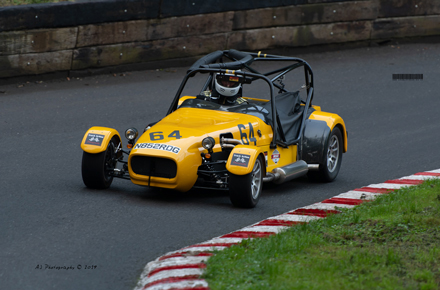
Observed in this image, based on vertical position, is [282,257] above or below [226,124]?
below

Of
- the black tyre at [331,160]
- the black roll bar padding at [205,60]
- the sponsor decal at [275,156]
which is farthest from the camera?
the black tyre at [331,160]

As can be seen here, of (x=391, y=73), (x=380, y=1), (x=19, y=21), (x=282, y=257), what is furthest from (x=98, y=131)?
(x=380, y=1)

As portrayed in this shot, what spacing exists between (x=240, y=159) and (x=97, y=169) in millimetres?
1686

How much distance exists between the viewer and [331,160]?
31.8 feet

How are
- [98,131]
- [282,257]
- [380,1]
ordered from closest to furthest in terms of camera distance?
[282,257] → [98,131] → [380,1]

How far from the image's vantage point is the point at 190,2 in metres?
15.0

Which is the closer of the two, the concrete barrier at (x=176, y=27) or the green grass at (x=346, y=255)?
the green grass at (x=346, y=255)

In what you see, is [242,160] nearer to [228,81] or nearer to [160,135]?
[160,135]

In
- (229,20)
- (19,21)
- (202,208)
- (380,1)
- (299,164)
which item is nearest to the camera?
(202,208)

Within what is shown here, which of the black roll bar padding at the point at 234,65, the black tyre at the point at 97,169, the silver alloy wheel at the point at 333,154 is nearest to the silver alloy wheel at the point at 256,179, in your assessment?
the black roll bar padding at the point at 234,65

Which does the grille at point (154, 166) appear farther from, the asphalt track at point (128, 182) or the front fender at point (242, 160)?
the front fender at point (242, 160)

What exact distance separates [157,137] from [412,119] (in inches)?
272

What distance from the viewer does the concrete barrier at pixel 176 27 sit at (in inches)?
523

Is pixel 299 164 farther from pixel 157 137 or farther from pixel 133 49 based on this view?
pixel 133 49
